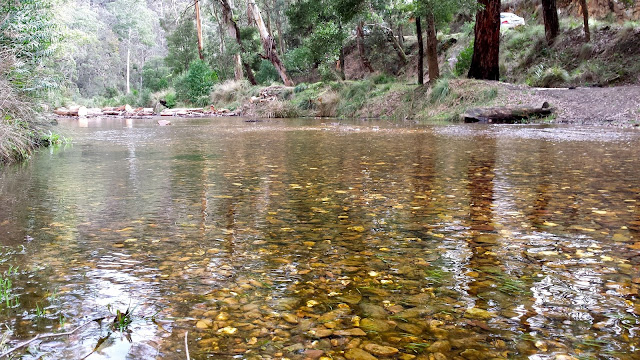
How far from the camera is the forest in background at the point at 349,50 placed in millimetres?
7664

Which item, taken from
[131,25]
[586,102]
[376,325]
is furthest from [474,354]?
[131,25]

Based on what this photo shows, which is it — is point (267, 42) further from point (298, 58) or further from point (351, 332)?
point (351, 332)

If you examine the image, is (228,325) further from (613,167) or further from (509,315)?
→ (613,167)

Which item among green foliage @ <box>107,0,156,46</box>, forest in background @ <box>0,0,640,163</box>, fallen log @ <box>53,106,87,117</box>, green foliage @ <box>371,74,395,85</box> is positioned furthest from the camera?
green foliage @ <box>107,0,156,46</box>

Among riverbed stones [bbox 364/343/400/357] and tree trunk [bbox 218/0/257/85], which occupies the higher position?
tree trunk [bbox 218/0/257/85]

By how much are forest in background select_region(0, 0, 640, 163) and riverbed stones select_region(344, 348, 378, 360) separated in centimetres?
624

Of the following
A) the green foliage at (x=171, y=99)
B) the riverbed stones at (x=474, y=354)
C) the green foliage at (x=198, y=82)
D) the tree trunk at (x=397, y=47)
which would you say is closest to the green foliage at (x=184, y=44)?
the green foliage at (x=171, y=99)

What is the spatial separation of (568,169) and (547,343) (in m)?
4.39

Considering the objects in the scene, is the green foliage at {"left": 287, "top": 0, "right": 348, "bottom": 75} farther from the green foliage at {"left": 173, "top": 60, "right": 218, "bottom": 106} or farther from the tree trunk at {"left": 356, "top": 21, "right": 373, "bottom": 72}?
the green foliage at {"left": 173, "top": 60, "right": 218, "bottom": 106}

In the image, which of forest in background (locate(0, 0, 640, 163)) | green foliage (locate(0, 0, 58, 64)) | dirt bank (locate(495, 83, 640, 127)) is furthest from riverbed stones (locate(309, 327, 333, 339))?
dirt bank (locate(495, 83, 640, 127))

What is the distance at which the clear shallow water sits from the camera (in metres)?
1.85

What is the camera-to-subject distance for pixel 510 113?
556 inches

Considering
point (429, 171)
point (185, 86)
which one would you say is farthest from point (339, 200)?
point (185, 86)

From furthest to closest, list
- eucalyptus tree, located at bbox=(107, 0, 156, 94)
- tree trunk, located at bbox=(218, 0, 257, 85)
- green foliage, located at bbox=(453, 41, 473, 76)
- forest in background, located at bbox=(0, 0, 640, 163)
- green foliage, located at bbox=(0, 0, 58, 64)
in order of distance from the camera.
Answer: eucalyptus tree, located at bbox=(107, 0, 156, 94) → tree trunk, located at bbox=(218, 0, 257, 85) → green foliage, located at bbox=(453, 41, 473, 76) → forest in background, located at bbox=(0, 0, 640, 163) → green foliage, located at bbox=(0, 0, 58, 64)
